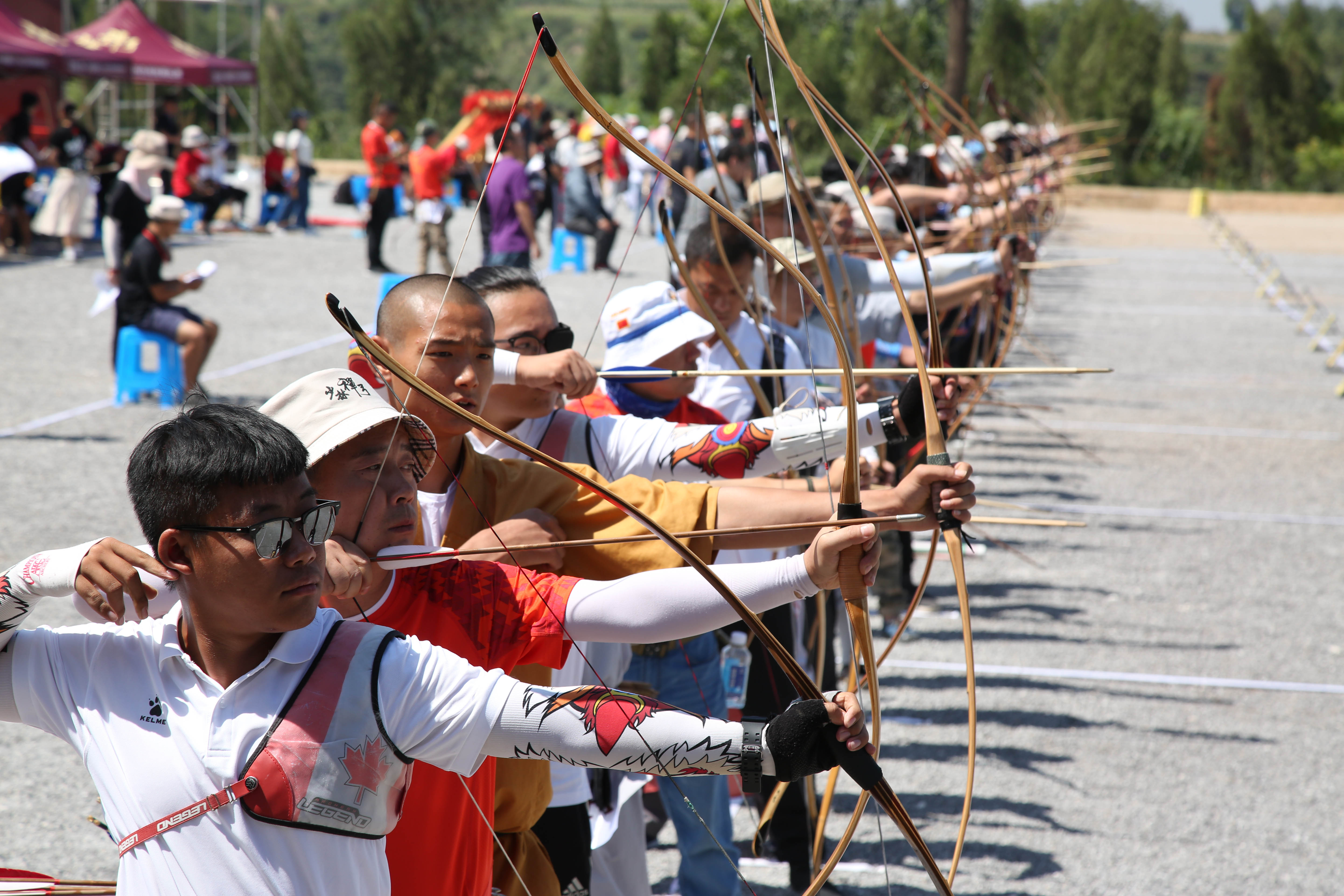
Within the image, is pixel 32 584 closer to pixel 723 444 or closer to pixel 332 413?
pixel 332 413

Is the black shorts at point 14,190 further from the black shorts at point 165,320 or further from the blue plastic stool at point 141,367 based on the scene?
the black shorts at point 165,320

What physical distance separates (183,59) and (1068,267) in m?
14.3

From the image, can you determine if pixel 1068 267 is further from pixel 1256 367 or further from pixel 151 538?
pixel 151 538

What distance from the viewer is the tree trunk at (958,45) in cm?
1833

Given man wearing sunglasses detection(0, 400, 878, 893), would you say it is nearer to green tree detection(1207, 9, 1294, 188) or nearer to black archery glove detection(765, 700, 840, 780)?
black archery glove detection(765, 700, 840, 780)

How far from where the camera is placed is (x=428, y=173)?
503 inches

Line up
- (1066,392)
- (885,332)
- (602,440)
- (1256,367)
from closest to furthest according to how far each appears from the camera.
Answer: (602,440)
(885,332)
(1066,392)
(1256,367)

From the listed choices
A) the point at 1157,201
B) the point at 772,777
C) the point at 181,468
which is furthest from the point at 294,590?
the point at 1157,201

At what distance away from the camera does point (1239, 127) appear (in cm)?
3206

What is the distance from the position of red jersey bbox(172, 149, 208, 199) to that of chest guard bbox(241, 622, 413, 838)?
16.1 meters

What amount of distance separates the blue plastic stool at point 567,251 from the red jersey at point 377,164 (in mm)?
2159

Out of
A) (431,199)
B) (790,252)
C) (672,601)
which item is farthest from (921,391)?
(431,199)

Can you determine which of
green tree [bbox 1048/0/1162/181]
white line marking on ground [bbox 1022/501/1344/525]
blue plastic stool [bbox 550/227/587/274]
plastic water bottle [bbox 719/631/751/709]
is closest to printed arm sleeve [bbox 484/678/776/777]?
plastic water bottle [bbox 719/631/751/709]

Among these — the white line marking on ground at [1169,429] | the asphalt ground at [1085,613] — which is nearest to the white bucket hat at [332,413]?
the asphalt ground at [1085,613]
